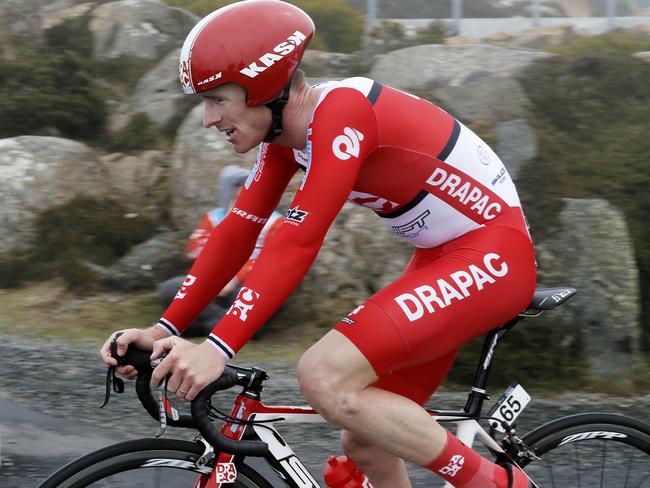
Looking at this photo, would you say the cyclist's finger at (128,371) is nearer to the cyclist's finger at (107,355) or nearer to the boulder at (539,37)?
the cyclist's finger at (107,355)

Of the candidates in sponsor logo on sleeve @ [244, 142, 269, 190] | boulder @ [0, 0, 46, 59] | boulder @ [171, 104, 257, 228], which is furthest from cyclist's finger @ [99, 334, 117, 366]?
boulder @ [0, 0, 46, 59]

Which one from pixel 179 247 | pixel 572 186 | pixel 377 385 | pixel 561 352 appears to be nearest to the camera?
pixel 377 385

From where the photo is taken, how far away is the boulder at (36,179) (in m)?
10.1

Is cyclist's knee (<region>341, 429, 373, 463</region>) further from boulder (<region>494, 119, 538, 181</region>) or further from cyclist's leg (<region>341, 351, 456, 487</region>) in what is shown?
boulder (<region>494, 119, 538, 181</region>)

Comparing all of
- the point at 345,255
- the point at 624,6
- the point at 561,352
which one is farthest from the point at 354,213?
the point at 624,6

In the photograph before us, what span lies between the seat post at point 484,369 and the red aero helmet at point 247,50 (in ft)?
3.49

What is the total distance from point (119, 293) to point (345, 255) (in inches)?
86.6

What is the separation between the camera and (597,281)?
716 cm

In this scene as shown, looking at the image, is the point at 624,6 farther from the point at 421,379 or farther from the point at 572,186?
the point at 421,379

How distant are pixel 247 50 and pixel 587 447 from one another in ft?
6.53

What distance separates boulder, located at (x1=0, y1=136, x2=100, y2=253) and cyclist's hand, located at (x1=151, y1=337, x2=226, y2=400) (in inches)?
300

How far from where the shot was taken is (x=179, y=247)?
966 cm

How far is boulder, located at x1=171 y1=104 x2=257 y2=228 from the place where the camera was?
10.1 metres

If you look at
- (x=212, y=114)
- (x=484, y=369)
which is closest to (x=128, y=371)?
(x=212, y=114)
